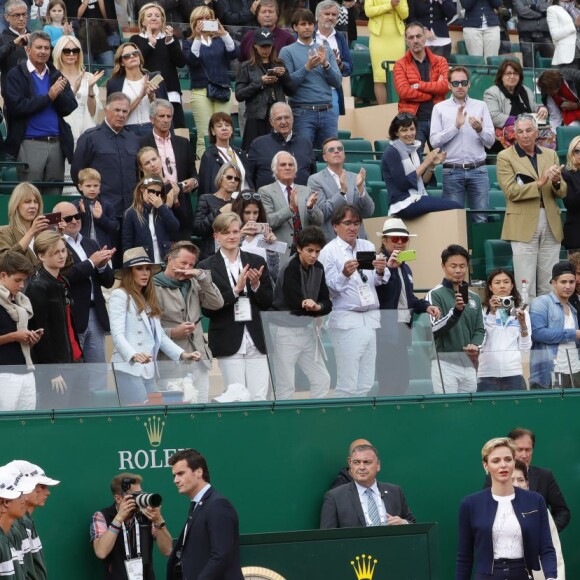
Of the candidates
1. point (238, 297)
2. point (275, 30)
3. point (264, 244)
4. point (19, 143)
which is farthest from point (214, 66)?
point (238, 297)

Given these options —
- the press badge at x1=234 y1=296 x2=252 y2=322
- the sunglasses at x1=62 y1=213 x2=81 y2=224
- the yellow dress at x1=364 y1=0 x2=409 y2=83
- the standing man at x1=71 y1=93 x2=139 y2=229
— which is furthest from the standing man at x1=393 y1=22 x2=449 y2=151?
the sunglasses at x1=62 y1=213 x2=81 y2=224

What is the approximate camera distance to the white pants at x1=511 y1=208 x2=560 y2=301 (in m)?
15.9

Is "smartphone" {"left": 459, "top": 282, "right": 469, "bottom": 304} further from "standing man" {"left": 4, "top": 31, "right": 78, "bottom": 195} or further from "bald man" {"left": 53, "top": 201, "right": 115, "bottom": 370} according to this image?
"standing man" {"left": 4, "top": 31, "right": 78, "bottom": 195}

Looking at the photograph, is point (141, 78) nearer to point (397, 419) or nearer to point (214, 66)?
point (214, 66)

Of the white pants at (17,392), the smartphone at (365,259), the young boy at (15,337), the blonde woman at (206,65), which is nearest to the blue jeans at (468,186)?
the blonde woman at (206,65)

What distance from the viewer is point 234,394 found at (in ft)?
40.7

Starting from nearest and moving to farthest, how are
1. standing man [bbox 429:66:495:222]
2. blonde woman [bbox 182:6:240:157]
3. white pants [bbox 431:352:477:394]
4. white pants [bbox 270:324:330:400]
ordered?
white pants [bbox 270:324:330:400] < white pants [bbox 431:352:477:394] < standing man [bbox 429:66:495:222] < blonde woman [bbox 182:6:240:157]

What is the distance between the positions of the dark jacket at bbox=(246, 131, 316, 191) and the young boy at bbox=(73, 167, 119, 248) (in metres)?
1.93

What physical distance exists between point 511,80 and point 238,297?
23.1 ft

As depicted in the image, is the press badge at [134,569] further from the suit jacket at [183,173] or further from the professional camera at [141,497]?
the suit jacket at [183,173]

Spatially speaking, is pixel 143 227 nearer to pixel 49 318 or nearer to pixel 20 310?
pixel 49 318

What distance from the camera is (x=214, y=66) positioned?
1734cm

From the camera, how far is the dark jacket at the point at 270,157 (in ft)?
52.0

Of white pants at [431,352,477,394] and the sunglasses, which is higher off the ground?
the sunglasses
